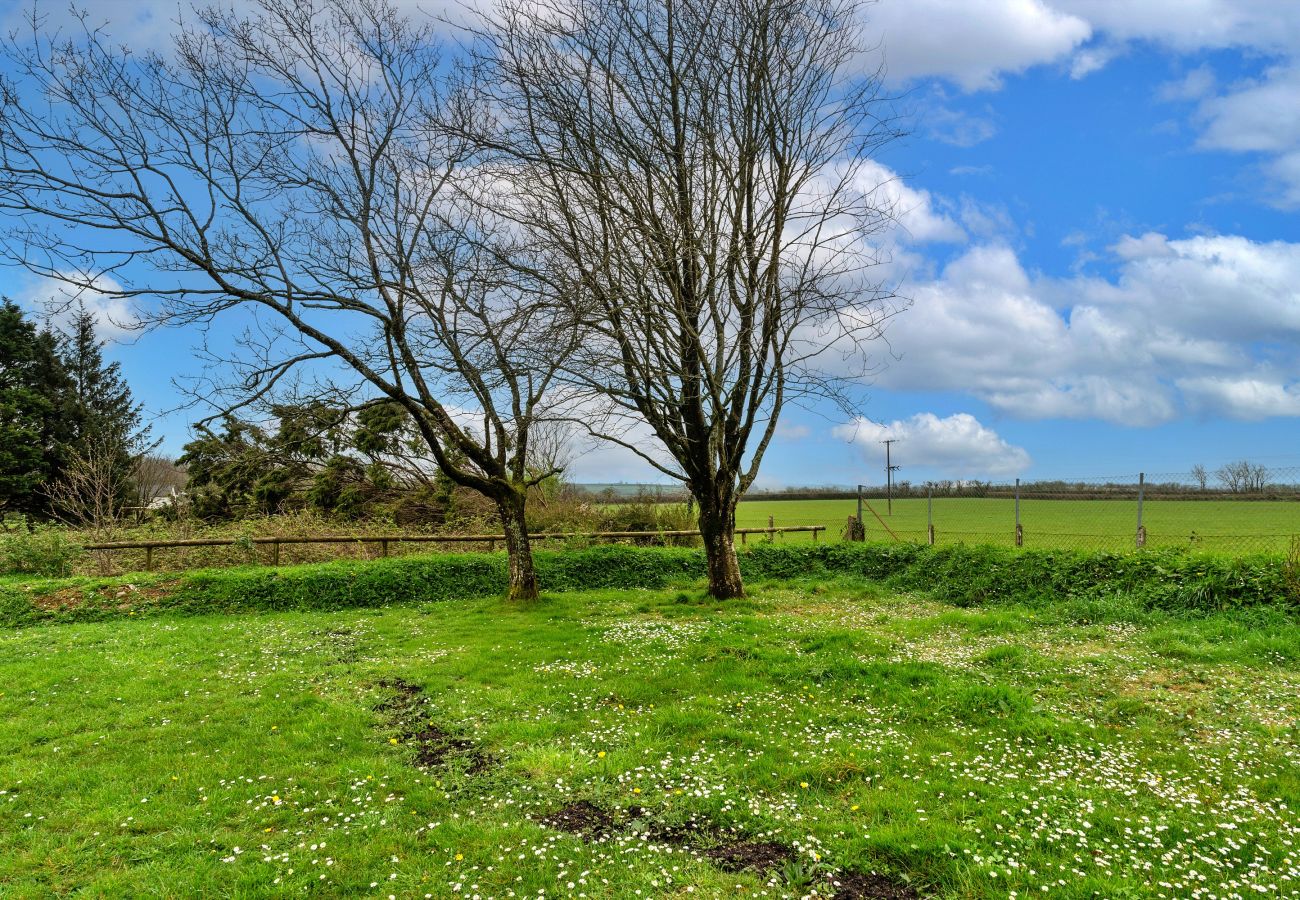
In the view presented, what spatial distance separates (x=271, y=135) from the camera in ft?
47.0

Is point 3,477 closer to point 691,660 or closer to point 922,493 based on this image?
point 691,660

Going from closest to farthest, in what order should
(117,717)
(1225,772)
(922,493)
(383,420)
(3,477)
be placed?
(1225,772) → (117,717) → (383,420) → (3,477) → (922,493)

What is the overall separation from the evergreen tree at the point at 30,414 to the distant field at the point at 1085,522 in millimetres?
32873

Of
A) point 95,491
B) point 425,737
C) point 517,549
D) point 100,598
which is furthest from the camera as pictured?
point 95,491

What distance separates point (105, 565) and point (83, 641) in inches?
351

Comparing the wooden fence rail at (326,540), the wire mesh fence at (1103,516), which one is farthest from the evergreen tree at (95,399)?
the wire mesh fence at (1103,516)

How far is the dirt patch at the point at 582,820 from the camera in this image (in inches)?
196

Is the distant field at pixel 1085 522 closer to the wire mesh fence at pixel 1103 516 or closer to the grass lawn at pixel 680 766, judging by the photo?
the wire mesh fence at pixel 1103 516

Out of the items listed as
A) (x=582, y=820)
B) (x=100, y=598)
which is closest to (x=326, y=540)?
(x=100, y=598)

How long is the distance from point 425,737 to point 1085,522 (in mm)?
32609

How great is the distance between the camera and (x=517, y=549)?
15750mm

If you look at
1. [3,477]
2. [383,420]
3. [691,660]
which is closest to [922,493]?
A: [383,420]

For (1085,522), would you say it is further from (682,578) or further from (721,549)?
(721,549)

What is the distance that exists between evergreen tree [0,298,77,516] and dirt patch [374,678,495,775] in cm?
3149
